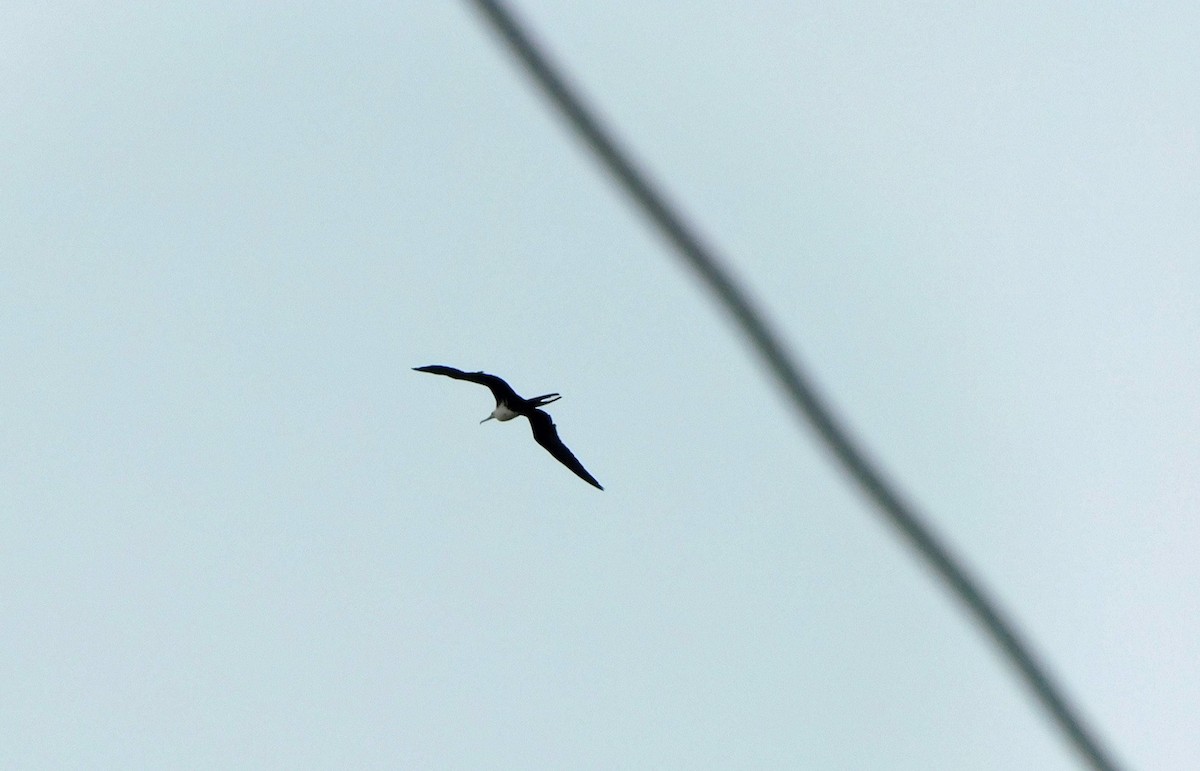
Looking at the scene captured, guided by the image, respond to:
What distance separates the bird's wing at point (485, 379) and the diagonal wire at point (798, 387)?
41.5 feet

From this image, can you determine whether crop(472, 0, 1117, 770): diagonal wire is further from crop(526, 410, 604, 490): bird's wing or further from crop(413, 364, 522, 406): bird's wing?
crop(526, 410, 604, 490): bird's wing

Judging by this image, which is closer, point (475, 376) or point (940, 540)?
point (940, 540)

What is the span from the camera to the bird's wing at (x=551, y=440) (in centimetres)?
1855

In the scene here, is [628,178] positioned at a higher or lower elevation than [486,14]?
lower

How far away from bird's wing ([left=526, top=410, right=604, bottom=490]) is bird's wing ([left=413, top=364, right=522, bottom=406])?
1.48 ft

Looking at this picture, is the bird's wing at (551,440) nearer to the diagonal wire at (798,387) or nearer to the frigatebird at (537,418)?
the frigatebird at (537,418)

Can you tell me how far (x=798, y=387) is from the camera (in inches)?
139

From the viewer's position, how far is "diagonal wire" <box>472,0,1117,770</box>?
3.35 meters

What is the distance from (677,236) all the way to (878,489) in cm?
71

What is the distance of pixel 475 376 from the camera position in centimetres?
1709

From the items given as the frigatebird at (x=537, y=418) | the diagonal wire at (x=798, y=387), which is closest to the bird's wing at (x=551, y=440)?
the frigatebird at (x=537, y=418)

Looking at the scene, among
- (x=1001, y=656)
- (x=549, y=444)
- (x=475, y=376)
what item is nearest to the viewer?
(x=1001, y=656)

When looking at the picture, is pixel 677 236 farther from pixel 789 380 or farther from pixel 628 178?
pixel 789 380

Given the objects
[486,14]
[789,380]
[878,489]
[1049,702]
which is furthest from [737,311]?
[1049,702]
